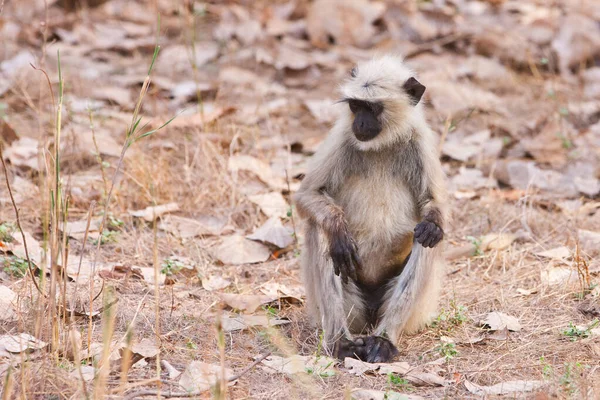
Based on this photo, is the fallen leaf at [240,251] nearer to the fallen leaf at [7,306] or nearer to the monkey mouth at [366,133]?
the monkey mouth at [366,133]

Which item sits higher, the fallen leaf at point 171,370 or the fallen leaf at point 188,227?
the fallen leaf at point 171,370

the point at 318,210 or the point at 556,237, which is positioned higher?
the point at 318,210

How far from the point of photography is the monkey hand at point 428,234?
4.39 metres

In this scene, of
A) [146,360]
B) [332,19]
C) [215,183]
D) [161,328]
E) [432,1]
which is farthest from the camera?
[432,1]

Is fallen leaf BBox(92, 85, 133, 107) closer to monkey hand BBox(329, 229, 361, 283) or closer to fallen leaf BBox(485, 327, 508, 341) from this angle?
monkey hand BBox(329, 229, 361, 283)

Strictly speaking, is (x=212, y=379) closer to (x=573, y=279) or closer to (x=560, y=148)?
(x=573, y=279)

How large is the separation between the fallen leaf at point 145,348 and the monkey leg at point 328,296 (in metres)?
0.83

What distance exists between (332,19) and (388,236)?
5.85 metres

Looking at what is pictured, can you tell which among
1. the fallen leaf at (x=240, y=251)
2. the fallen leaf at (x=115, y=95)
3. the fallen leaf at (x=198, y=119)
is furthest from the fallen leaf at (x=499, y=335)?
the fallen leaf at (x=115, y=95)

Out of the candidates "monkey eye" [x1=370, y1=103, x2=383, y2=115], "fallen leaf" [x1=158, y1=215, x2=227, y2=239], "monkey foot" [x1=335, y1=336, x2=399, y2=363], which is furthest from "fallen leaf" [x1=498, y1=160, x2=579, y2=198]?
"monkey foot" [x1=335, y1=336, x2=399, y2=363]

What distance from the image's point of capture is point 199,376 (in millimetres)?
3686

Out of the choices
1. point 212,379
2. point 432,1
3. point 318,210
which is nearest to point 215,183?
point 318,210

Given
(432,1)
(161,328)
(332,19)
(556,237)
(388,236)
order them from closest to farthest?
1. (161,328)
2. (388,236)
3. (556,237)
4. (332,19)
5. (432,1)

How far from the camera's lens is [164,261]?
17.5 feet
